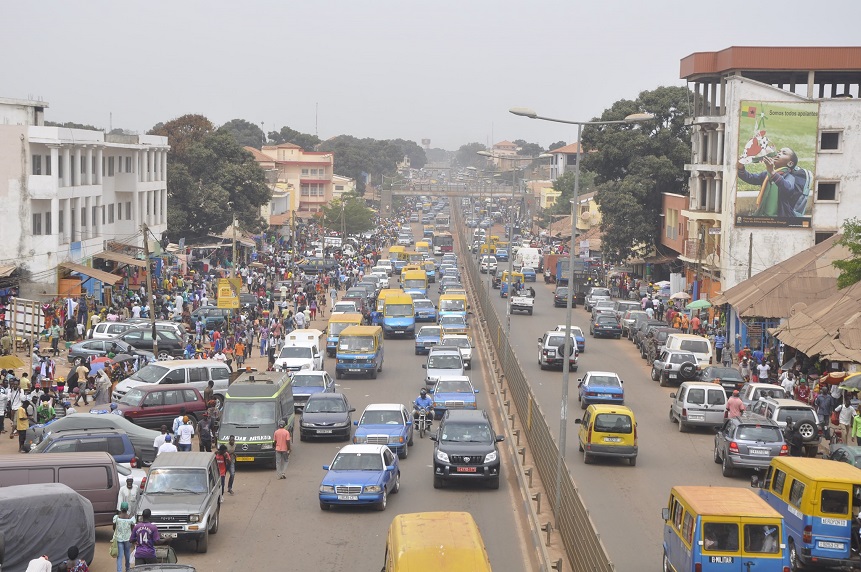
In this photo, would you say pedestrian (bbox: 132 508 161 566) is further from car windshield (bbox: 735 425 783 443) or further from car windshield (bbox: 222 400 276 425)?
car windshield (bbox: 735 425 783 443)

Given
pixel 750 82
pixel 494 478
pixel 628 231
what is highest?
pixel 750 82

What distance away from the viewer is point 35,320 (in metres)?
43.2

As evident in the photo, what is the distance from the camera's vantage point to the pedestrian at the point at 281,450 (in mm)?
26203

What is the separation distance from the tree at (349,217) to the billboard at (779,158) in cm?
5909

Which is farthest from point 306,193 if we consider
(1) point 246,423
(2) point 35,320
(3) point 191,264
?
(1) point 246,423

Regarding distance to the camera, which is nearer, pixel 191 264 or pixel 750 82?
pixel 750 82

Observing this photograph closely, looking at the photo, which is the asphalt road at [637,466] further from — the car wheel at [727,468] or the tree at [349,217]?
the tree at [349,217]

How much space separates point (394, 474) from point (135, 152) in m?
47.5

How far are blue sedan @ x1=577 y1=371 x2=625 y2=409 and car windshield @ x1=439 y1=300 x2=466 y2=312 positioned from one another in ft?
70.2

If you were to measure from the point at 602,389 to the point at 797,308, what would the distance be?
10.8 m

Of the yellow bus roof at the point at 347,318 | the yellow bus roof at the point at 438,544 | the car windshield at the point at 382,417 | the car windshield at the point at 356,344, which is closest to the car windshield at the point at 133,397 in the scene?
the car windshield at the point at 382,417

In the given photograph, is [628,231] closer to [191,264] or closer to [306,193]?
[191,264]

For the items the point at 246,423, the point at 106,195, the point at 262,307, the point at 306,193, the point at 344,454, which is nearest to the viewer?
the point at 344,454

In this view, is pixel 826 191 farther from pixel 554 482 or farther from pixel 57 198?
pixel 554 482
